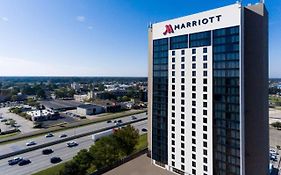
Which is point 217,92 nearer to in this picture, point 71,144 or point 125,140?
point 125,140

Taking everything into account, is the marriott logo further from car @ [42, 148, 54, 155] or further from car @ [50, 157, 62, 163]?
car @ [42, 148, 54, 155]

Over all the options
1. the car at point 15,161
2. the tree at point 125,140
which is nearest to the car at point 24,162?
the car at point 15,161

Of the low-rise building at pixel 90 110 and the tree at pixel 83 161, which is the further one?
the low-rise building at pixel 90 110

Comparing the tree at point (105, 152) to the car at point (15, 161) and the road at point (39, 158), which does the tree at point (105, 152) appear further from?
the car at point (15, 161)

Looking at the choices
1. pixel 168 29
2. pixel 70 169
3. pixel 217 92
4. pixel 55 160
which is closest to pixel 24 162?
pixel 55 160

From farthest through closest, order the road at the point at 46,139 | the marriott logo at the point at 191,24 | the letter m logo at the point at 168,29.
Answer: the road at the point at 46,139 < the letter m logo at the point at 168,29 < the marriott logo at the point at 191,24

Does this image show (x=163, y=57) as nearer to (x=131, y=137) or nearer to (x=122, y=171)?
(x=131, y=137)

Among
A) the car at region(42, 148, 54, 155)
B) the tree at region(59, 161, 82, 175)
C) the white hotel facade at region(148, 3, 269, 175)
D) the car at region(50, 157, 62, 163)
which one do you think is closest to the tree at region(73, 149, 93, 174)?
the tree at region(59, 161, 82, 175)
